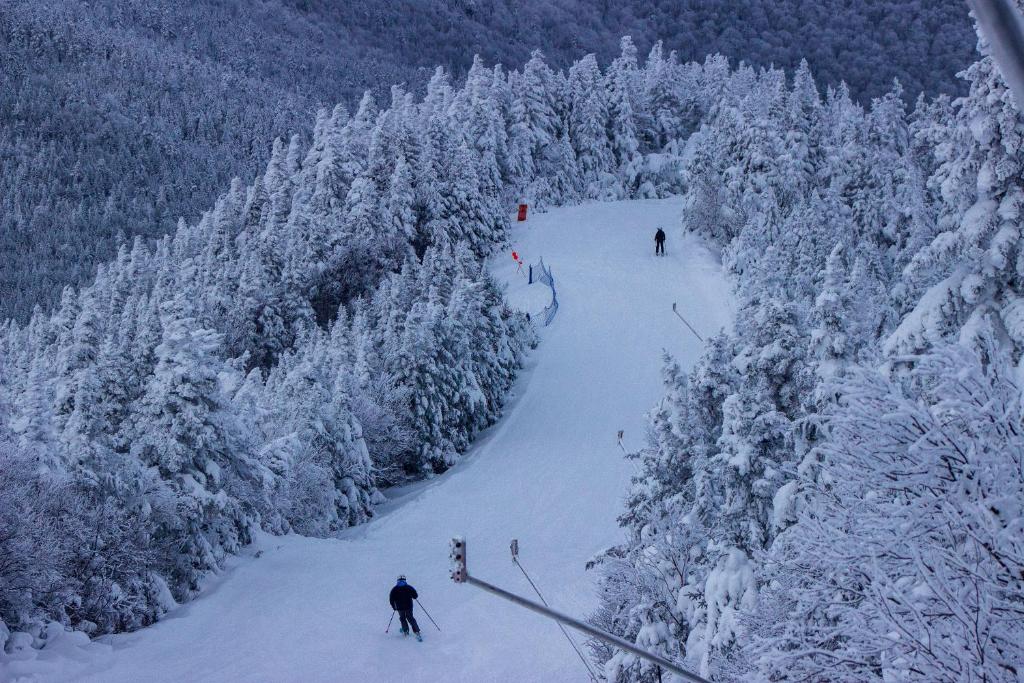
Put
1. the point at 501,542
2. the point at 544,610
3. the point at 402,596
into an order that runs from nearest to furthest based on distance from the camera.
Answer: the point at 544,610
the point at 402,596
the point at 501,542

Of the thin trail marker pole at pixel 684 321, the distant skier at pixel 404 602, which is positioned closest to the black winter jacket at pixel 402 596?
the distant skier at pixel 404 602

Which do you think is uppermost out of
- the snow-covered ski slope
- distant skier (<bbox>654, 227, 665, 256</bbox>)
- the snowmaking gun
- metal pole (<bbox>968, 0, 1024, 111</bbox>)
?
distant skier (<bbox>654, 227, 665, 256</bbox>)

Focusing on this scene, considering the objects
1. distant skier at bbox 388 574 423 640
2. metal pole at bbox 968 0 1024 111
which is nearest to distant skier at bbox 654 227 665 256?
distant skier at bbox 388 574 423 640

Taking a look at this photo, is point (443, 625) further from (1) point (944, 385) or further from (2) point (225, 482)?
(1) point (944, 385)

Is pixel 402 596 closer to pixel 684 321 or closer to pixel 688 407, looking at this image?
pixel 688 407

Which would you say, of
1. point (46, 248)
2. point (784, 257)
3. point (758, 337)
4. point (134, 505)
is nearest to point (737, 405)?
point (758, 337)

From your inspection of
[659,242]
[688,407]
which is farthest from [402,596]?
[659,242]

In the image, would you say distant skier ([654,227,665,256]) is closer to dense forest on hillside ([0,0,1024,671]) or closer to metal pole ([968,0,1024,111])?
dense forest on hillside ([0,0,1024,671])

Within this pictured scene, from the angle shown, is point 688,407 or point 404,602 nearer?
point 404,602
